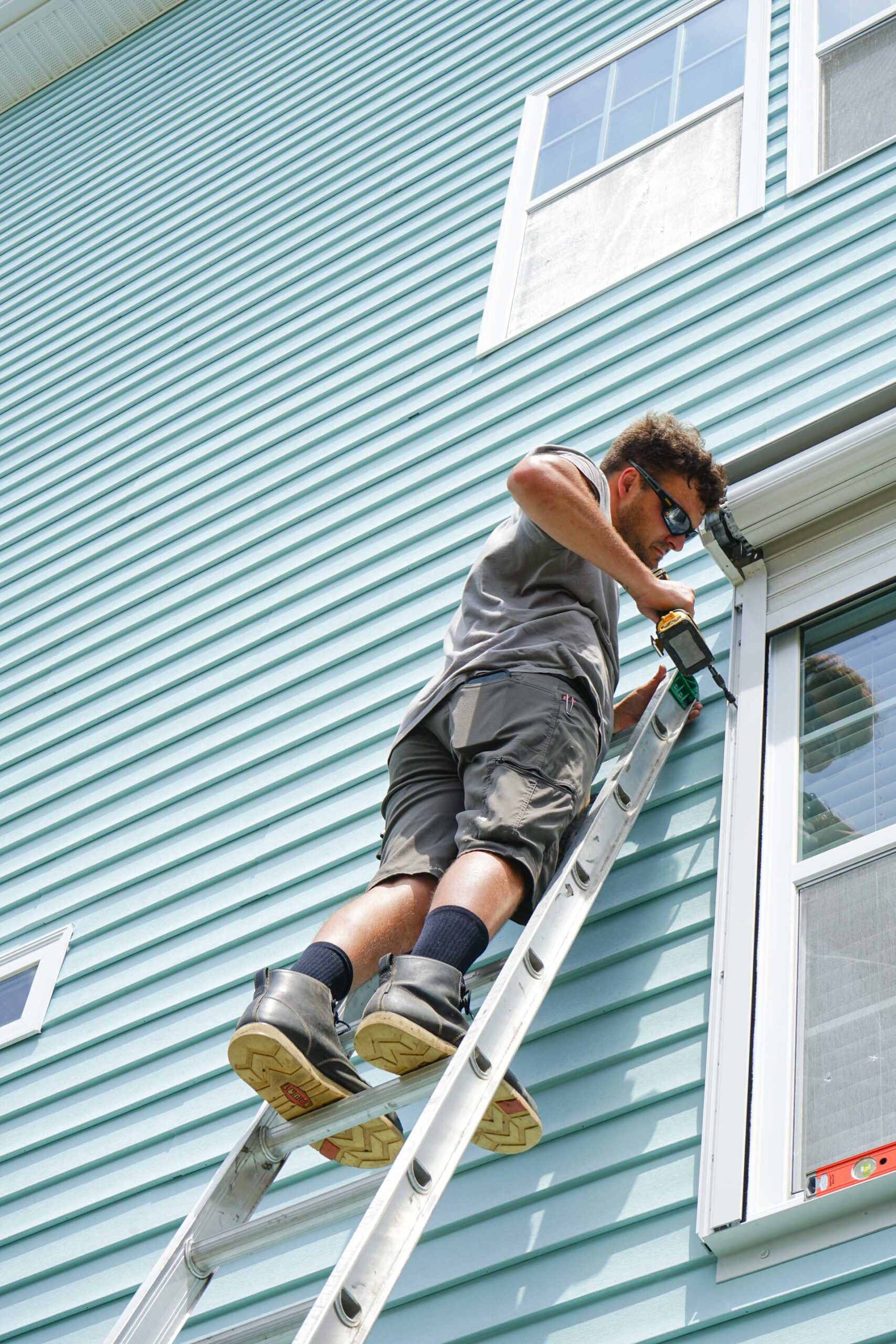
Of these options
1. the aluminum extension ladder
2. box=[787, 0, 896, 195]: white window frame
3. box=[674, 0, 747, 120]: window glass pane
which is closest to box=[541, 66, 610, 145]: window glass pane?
box=[674, 0, 747, 120]: window glass pane

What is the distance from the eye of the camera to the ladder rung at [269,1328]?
2.47m

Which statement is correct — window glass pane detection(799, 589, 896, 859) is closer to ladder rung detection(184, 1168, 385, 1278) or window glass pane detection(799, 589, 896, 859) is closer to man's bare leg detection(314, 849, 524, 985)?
man's bare leg detection(314, 849, 524, 985)

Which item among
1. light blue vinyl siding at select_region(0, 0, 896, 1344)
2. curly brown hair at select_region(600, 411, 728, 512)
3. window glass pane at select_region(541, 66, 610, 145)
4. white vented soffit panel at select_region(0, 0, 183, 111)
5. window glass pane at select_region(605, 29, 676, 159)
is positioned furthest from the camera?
white vented soffit panel at select_region(0, 0, 183, 111)

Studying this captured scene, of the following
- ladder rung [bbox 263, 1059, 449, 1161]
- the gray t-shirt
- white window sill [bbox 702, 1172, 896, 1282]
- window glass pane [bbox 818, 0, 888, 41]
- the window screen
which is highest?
window glass pane [bbox 818, 0, 888, 41]

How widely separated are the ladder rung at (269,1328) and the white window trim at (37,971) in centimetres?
196

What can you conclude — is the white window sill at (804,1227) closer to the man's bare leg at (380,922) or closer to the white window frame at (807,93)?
the man's bare leg at (380,922)

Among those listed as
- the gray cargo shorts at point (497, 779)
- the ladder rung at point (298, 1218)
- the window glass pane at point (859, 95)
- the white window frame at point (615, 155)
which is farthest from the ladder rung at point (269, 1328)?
the window glass pane at point (859, 95)

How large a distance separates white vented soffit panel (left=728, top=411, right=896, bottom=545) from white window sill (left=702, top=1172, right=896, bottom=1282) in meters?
1.66

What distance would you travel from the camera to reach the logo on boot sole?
8.32 ft

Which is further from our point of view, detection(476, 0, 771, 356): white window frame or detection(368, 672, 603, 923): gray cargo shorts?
detection(476, 0, 771, 356): white window frame

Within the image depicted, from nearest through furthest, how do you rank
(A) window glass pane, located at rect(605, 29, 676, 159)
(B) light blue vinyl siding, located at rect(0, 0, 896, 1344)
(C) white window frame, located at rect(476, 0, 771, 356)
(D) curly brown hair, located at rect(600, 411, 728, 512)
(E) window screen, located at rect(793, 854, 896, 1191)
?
(E) window screen, located at rect(793, 854, 896, 1191) < (B) light blue vinyl siding, located at rect(0, 0, 896, 1344) < (D) curly brown hair, located at rect(600, 411, 728, 512) < (C) white window frame, located at rect(476, 0, 771, 356) < (A) window glass pane, located at rect(605, 29, 676, 159)

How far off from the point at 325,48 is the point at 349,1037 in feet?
19.9

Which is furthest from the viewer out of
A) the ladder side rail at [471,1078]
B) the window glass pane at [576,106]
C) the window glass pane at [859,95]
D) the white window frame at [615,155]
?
the window glass pane at [576,106]

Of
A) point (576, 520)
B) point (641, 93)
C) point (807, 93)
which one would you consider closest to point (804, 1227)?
point (576, 520)
